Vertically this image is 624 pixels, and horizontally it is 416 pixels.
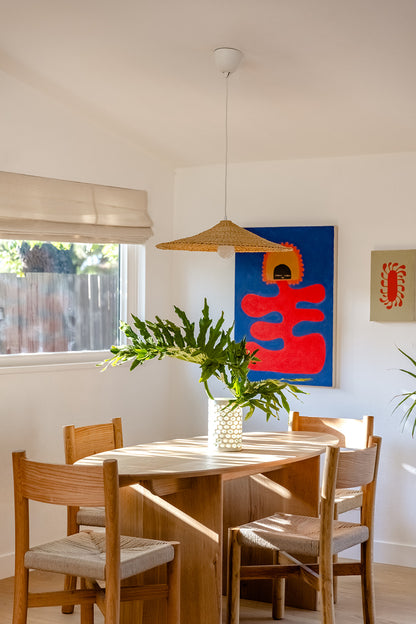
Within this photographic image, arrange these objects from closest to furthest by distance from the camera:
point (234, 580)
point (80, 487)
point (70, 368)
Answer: point (80, 487)
point (234, 580)
point (70, 368)

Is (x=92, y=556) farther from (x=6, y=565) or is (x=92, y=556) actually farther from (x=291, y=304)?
(x=291, y=304)

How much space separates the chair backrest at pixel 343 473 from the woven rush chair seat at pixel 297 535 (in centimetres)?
10

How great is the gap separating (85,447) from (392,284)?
1886 millimetres

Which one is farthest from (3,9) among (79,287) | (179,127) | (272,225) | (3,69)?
(272,225)

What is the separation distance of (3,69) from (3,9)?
2.54ft

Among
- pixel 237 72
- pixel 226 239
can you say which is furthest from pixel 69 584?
pixel 237 72

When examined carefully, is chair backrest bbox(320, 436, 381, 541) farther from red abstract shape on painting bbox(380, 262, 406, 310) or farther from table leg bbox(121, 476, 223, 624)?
red abstract shape on painting bbox(380, 262, 406, 310)

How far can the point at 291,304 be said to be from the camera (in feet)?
15.8

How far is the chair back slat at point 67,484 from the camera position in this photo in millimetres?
2625

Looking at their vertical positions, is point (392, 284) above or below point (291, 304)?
above

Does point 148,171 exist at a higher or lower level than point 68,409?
higher

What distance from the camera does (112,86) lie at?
418 centimetres

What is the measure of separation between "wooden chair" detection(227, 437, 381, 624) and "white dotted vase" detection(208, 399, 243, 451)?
0.34 meters

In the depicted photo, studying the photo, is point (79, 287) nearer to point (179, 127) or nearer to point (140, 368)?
point (140, 368)
